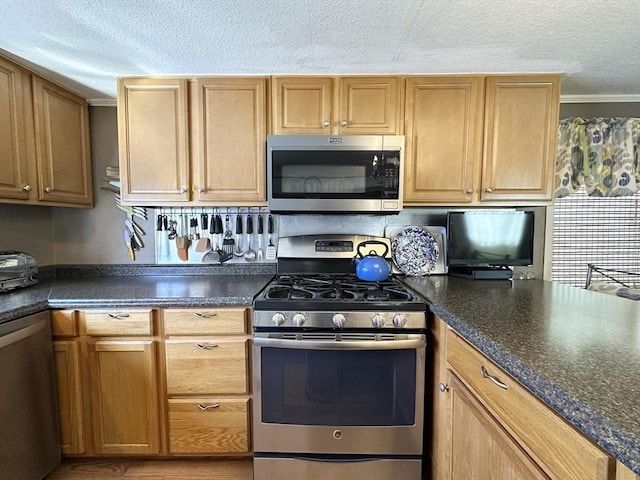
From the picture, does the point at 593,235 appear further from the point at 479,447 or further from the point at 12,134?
the point at 12,134

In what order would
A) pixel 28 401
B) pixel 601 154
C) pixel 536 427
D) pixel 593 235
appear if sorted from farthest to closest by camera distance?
pixel 593 235, pixel 601 154, pixel 28 401, pixel 536 427

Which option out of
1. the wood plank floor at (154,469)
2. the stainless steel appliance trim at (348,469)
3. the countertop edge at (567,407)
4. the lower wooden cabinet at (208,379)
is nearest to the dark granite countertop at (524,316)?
the countertop edge at (567,407)

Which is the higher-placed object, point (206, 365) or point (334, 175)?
point (334, 175)

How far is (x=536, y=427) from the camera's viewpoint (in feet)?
2.36

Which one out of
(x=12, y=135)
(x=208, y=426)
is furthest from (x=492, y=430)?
(x=12, y=135)

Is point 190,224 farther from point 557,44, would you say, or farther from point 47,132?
point 557,44

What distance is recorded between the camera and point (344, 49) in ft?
4.90

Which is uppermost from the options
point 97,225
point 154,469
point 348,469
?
point 97,225

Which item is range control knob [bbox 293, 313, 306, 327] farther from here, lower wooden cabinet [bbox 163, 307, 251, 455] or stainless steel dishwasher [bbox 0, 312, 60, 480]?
stainless steel dishwasher [bbox 0, 312, 60, 480]

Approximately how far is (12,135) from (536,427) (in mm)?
2516

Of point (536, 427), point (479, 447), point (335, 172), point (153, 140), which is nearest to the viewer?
point (536, 427)

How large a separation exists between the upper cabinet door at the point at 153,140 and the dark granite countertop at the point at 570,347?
1.59 meters

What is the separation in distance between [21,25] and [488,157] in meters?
2.38

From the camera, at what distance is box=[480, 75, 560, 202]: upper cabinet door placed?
1711 millimetres
